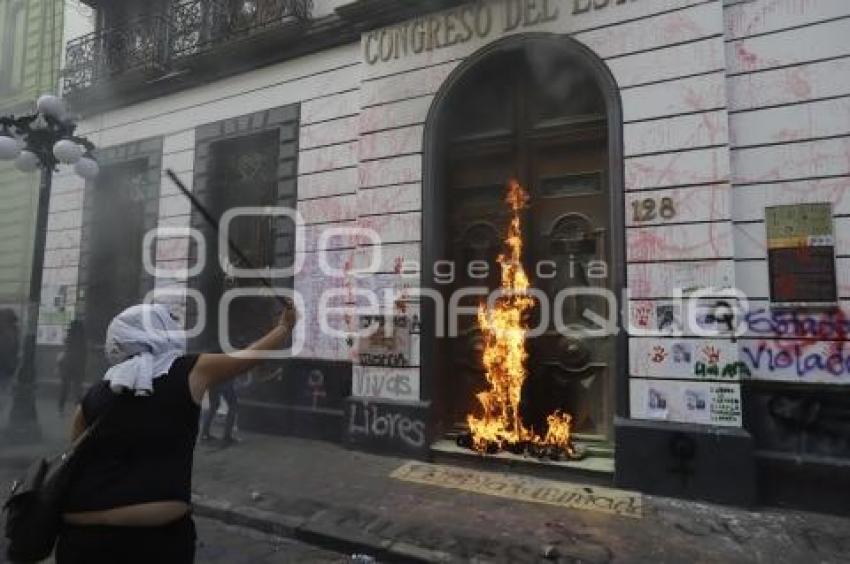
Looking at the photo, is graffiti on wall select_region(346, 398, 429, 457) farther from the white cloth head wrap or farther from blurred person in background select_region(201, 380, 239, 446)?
the white cloth head wrap

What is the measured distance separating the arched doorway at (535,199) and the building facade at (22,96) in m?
11.1

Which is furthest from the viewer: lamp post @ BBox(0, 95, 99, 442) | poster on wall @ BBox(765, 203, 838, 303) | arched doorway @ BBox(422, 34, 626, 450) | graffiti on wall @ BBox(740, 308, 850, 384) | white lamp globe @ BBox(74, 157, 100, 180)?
white lamp globe @ BBox(74, 157, 100, 180)

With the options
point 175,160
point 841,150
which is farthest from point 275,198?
point 841,150

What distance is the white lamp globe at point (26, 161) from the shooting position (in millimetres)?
8609

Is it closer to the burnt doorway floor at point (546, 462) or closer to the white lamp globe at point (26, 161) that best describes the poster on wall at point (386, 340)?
the burnt doorway floor at point (546, 462)

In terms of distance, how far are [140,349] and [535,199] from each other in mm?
6156

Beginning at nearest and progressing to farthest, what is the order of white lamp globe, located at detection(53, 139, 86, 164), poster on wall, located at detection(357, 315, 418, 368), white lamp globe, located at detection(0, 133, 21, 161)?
poster on wall, located at detection(357, 315, 418, 368)
white lamp globe, located at detection(0, 133, 21, 161)
white lamp globe, located at detection(53, 139, 86, 164)

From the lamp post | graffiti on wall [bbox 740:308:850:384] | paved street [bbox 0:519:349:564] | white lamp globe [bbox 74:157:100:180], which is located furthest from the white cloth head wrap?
white lamp globe [bbox 74:157:100:180]

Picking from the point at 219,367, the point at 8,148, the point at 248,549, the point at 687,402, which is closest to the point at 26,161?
the point at 8,148

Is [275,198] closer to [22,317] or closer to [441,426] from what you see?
[441,426]

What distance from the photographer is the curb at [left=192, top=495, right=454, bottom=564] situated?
4.71 metres

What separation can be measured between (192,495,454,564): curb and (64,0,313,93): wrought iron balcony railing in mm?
7543

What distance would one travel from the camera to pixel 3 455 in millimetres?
7781

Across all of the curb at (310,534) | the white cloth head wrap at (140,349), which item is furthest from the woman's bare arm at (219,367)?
the curb at (310,534)
